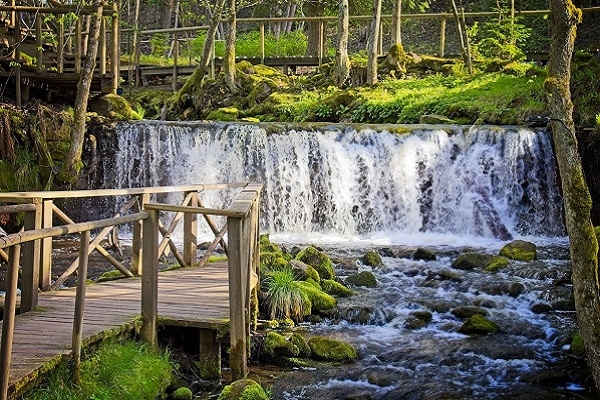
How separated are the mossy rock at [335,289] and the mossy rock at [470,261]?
2.60m

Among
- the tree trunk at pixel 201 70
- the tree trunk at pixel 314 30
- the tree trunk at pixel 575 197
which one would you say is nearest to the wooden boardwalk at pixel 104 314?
the tree trunk at pixel 575 197

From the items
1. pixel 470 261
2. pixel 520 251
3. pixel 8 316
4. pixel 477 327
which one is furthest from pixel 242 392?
pixel 520 251

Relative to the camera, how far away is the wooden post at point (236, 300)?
234 inches

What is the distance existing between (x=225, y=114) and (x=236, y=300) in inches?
616

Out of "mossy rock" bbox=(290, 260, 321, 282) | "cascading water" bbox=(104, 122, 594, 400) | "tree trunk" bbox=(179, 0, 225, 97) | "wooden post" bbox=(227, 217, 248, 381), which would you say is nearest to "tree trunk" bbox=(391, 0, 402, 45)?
"tree trunk" bbox=(179, 0, 225, 97)

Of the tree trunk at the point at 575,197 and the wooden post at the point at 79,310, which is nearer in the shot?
the wooden post at the point at 79,310

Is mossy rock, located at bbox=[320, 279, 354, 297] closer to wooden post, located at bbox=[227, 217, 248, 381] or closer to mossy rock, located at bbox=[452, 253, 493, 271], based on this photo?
mossy rock, located at bbox=[452, 253, 493, 271]

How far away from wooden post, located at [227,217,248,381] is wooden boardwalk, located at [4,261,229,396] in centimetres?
36

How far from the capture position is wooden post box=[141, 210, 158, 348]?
20.5ft

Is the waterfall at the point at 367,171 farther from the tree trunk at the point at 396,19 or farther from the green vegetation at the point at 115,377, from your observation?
the green vegetation at the point at 115,377

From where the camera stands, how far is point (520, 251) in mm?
13156

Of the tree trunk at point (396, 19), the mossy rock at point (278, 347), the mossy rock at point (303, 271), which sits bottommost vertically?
the mossy rock at point (278, 347)

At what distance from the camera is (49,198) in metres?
7.04

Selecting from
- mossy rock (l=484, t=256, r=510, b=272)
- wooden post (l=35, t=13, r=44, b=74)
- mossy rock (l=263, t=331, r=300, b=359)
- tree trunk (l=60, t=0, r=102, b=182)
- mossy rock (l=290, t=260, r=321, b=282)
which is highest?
wooden post (l=35, t=13, r=44, b=74)
